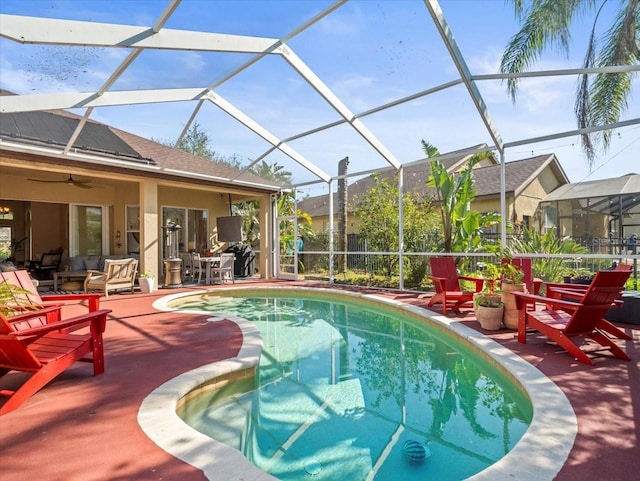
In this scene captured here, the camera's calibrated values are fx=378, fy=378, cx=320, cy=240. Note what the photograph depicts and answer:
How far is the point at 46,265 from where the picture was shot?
1239cm

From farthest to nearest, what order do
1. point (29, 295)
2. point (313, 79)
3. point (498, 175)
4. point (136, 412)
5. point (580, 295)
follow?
1. point (498, 175)
2. point (313, 79)
3. point (580, 295)
4. point (29, 295)
5. point (136, 412)

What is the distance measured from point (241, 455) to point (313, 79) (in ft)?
22.5

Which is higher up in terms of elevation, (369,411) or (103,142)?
(103,142)

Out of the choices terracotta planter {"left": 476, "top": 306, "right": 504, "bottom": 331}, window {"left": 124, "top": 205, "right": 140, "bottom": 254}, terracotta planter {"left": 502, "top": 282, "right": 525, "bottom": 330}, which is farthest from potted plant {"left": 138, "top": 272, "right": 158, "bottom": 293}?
terracotta planter {"left": 502, "top": 282, "right": 525, "bottom": 330}

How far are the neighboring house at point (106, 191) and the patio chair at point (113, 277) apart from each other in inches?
27.5

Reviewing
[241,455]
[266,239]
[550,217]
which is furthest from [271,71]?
[550,217]

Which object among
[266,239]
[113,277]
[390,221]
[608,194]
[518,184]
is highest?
[518,184]

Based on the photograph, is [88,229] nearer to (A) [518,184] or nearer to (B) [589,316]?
(B) [589,316]

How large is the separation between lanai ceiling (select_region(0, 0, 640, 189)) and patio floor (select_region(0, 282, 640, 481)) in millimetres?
3895

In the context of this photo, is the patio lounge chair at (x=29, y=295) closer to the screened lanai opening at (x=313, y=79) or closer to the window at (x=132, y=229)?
the screened lanai opening at (x=313, y=79)

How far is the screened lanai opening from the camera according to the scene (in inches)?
213

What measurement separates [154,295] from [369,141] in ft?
22.6

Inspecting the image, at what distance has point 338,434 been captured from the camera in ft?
10.9

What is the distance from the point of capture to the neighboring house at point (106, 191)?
8.82 m
